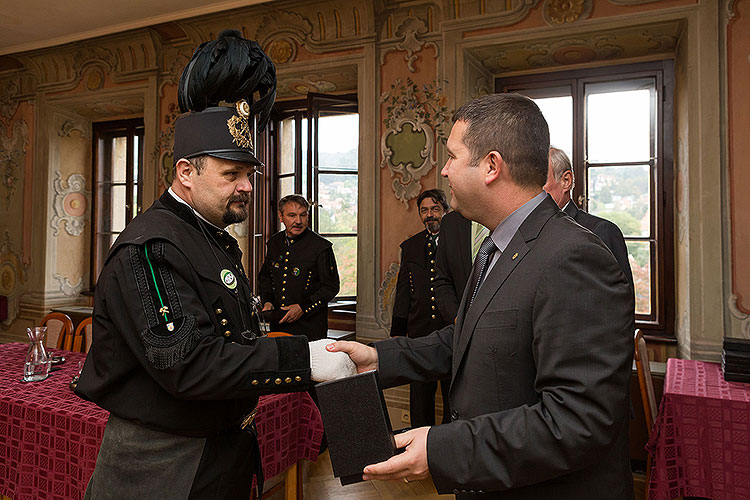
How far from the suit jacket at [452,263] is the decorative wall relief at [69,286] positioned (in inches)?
188

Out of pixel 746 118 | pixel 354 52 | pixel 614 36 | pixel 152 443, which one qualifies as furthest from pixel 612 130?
pixel 152 443

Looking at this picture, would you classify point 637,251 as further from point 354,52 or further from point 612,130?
point 354,52

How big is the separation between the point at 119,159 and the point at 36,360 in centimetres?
446

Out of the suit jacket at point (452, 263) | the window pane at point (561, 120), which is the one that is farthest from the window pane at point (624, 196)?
the suit jacket at point (452, 263)

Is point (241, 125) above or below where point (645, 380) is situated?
above

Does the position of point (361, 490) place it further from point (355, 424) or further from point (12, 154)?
point (12, 154)

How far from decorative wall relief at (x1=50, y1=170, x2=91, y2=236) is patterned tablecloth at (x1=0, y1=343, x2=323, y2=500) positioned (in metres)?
4.14

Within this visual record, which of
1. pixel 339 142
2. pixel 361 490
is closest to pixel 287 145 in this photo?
pixel 339 142

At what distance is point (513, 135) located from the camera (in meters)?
1.14

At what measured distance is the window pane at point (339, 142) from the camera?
4.94 m

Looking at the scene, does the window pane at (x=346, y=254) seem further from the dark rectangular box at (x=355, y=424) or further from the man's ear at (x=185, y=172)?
the dark rectangular box at (x=355, y=424)

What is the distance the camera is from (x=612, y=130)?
4102mm

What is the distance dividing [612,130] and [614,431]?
362 centimetres

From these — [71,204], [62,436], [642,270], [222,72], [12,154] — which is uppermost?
[12,154]
